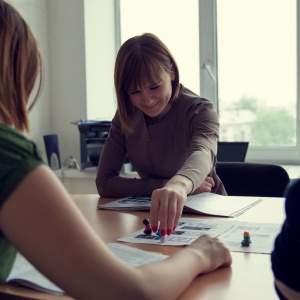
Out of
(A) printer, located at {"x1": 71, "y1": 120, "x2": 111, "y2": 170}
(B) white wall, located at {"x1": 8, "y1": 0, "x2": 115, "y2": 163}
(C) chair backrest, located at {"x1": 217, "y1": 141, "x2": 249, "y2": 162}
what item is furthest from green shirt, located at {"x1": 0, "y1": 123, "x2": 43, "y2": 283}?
(B) white wall, located at {"x1": 8, "y1": 0, "x2": 115, "y2": 163}

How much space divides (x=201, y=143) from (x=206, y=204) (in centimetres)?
28

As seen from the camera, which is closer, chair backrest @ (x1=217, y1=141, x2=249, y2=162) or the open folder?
the open folder

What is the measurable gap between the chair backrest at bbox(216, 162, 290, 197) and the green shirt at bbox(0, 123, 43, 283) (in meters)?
1.51

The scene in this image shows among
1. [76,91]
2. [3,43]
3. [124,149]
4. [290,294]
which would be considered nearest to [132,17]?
[76,91]

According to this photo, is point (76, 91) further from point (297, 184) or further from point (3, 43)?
point (297, 184)

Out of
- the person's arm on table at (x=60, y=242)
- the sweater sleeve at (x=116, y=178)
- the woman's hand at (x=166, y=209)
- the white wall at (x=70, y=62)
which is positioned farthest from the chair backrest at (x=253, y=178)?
the white wall at (x=70, y=62)

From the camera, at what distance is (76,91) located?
3.66 m

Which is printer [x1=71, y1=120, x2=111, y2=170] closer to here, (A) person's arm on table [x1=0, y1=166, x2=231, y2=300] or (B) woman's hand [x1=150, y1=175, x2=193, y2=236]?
(B) woman's hand [x1=150, y1=175, x2=193, y2=236]

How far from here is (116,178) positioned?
2.07 meters

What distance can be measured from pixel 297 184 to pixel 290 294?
5.9 inches

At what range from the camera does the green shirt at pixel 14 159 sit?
2.37ft

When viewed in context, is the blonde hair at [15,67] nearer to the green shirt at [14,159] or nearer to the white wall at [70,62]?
the green shirt at [14,159]

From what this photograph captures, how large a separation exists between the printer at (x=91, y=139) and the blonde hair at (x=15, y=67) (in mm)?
2483

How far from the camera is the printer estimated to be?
3354 mm
